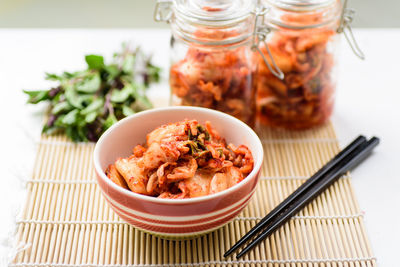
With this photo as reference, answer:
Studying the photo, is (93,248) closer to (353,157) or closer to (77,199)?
(77,199)

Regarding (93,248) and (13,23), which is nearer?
(93,248)

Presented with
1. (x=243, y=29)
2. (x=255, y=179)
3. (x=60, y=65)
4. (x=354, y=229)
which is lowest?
(x=60, y=65)

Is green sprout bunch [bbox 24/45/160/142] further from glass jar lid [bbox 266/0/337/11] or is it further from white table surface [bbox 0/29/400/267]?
glass jar lid [bbox 266/0/337/11]

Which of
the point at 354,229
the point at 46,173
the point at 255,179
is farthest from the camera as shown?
the point at 46,173

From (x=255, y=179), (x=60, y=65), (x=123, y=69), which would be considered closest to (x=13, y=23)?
(x=60, y=65)

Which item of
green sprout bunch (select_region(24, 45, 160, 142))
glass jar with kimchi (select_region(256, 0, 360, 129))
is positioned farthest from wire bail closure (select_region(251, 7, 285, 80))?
green sprout bunch (select_region(24, 45, 160, 142))

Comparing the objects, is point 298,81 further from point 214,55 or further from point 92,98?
point 92,98

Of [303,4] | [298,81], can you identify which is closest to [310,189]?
[298,81]
